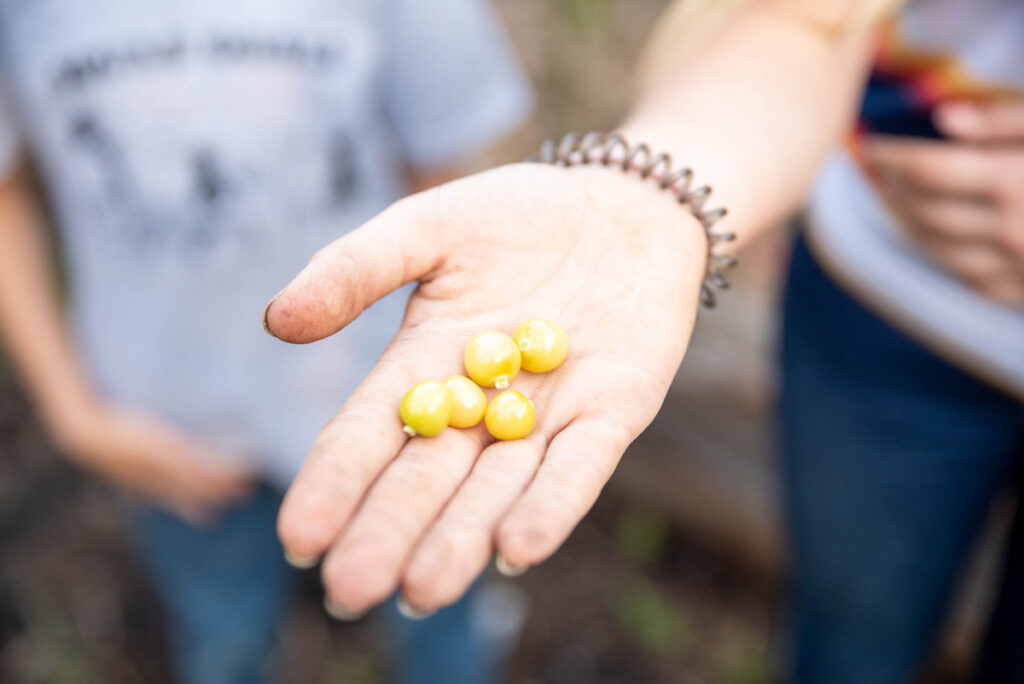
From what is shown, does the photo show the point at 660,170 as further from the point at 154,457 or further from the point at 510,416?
the point at 154,457

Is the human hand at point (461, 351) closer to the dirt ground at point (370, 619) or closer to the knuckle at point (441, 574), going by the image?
the knuckle at point (441, 574)

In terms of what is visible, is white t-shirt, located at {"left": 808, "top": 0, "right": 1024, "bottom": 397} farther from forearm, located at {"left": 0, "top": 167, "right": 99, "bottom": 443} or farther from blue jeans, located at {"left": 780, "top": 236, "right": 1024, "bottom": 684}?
forearm, located at {"left": 0, "top": 167, "right": 99, "bottom": 443}

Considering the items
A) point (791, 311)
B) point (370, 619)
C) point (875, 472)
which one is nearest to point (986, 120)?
point (791, 311)

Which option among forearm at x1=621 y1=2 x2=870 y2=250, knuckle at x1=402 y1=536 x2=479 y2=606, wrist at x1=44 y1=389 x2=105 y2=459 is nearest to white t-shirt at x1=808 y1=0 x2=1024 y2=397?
forearm at x1=621 y1=2 x2=870 y2=250

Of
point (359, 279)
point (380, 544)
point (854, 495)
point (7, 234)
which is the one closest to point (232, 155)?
point (7, 234)

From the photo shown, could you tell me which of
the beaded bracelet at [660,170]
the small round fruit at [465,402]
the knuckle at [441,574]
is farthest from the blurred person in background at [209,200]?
the knuckle at [441,574]

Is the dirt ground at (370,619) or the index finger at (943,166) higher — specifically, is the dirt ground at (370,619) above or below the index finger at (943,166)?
below
